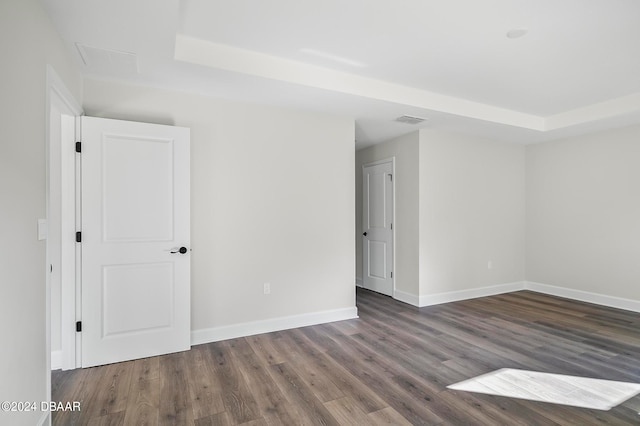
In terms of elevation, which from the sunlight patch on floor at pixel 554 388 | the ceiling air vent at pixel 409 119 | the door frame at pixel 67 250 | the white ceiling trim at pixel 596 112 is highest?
the white ceiling trim at pixel 596 112

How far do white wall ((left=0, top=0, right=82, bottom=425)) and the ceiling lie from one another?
0.44 m

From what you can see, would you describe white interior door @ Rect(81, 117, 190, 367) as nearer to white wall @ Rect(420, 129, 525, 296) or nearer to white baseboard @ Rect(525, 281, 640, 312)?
white wall @ Rect(420, 129, 525, 296)

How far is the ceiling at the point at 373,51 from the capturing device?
2252mm

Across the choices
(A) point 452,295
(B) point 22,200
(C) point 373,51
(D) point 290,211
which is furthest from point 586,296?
(B) point 22,200

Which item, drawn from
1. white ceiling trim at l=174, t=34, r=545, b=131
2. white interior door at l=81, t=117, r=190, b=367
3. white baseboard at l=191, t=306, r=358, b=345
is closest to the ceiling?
white ceiling trim at l=174, t=34, r=545, b=131

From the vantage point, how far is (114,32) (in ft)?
7.39

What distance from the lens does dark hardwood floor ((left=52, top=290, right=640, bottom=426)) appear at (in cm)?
212

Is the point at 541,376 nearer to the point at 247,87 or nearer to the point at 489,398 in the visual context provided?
the point at 489,398

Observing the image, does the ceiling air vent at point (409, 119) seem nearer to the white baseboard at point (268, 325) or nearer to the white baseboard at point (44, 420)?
the white baseboard at point (268, 325)

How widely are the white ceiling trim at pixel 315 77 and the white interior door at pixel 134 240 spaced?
29.0 inches

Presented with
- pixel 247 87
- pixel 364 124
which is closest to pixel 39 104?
pixel 247 87

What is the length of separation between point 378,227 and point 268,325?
2584 millimetres

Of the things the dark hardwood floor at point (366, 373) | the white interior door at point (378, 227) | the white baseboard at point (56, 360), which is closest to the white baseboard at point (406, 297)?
the white interior door at point (378, 227)

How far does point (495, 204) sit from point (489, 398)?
12.5 feet
